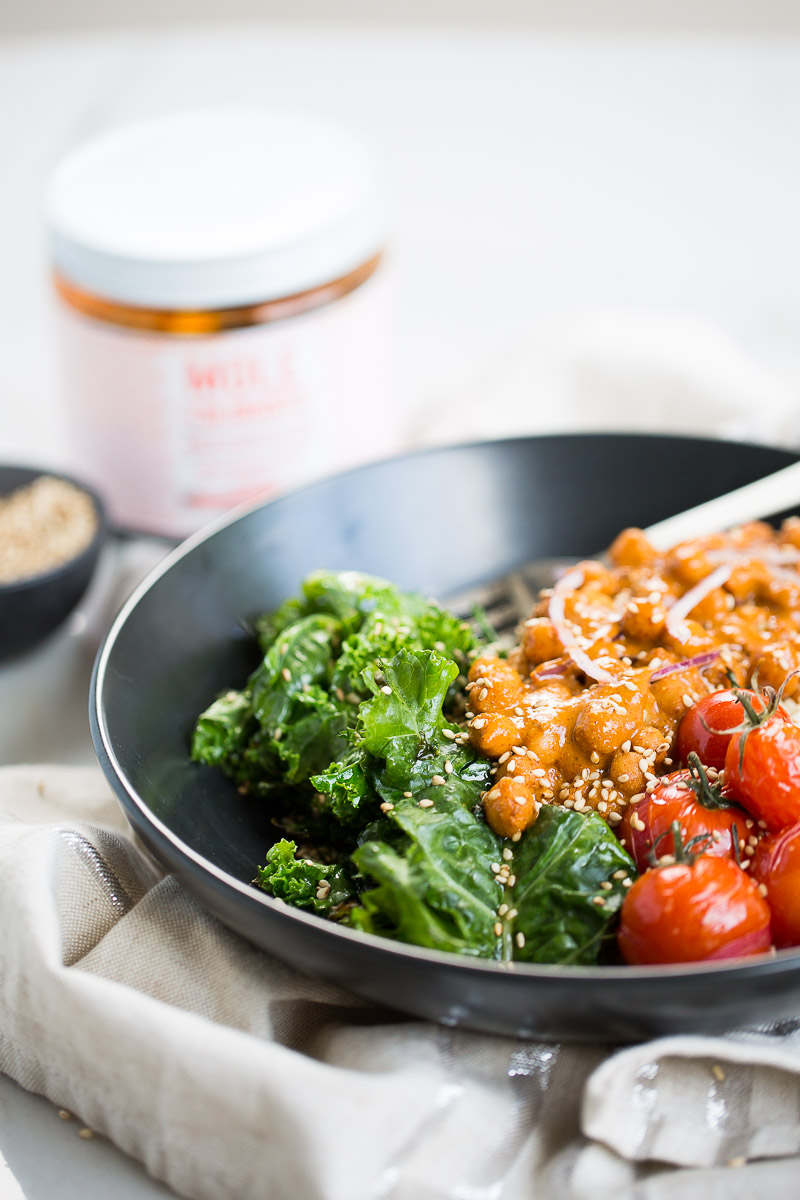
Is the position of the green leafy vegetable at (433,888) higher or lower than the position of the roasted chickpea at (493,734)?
lower

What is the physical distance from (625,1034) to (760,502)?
118cm

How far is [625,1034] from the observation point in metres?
1.47

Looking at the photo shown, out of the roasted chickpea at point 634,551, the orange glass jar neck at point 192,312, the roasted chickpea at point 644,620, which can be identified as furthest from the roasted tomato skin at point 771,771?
the orange glass jar neck at point 192,312

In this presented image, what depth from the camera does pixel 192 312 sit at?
2.76 meters

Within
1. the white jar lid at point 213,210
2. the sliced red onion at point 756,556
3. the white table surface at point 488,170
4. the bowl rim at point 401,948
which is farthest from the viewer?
the white table surface at point 488,170

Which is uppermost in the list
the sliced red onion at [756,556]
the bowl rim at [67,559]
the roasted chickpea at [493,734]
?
the sliced red onion at [756,556]

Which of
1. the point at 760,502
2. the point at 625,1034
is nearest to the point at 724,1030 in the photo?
the point at 625,1034

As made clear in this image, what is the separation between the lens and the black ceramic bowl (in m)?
1.36

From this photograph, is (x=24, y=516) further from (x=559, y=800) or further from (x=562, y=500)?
(x=559, y=800)

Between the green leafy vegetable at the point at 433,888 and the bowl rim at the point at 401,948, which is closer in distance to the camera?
the bowl rim at the point at 401,948

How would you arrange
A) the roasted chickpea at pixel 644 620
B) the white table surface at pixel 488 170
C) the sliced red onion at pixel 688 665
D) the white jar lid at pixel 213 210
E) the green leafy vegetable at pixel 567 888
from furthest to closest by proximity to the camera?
the white table surface at pixel 488 170
the white jar lid at pixel 213 210
the roasted chickpea at pixel 644 620
the sliced red onion at pixel 688 665
the green leafy vegetable at pixel 567 888

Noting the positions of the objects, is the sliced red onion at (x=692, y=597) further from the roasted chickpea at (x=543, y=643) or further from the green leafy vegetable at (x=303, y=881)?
the green leafy vegetable at (x=303, y=881)

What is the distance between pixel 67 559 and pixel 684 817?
5.09 feet

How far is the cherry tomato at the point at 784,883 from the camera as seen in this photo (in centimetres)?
150
